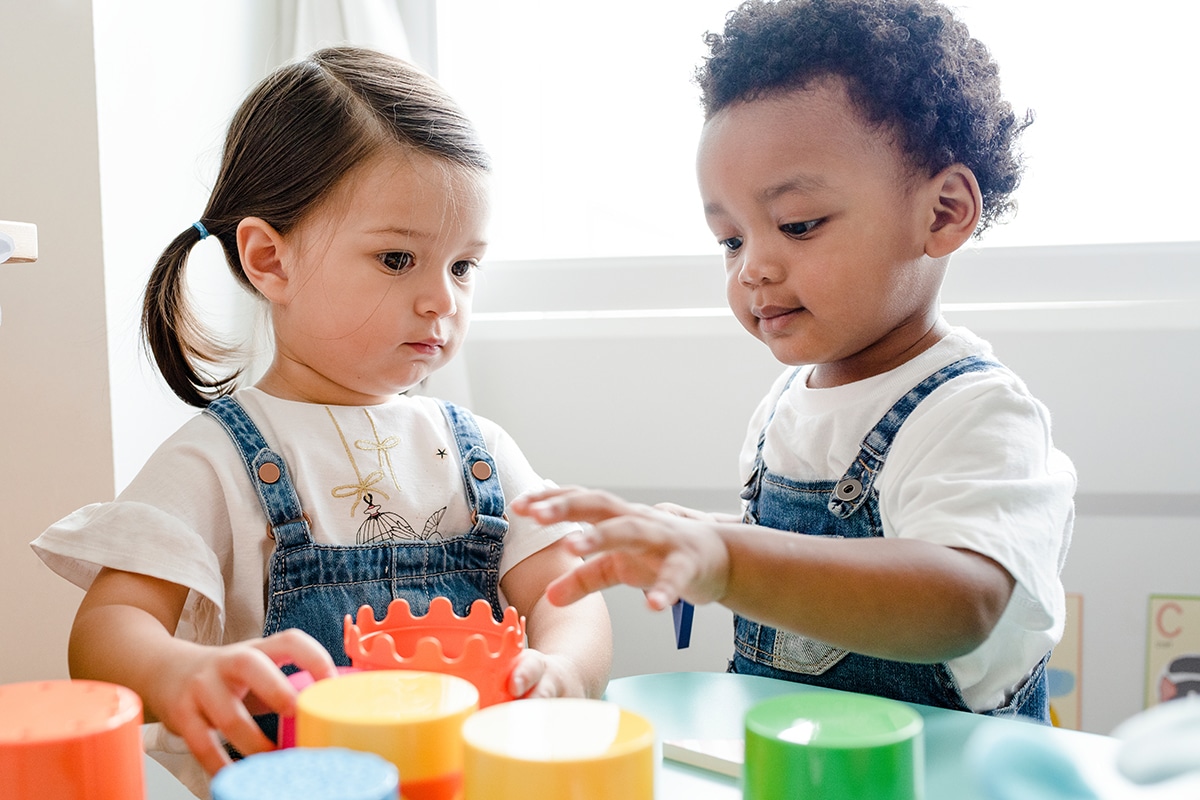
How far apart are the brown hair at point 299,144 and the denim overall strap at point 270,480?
0.13 metres

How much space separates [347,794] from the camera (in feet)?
1.11

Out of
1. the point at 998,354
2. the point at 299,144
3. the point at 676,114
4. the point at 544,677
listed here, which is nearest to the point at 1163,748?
the point at 544,677

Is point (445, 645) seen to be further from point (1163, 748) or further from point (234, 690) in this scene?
point (1163, 748)

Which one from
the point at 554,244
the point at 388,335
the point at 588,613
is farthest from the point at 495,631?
the point at 554,244

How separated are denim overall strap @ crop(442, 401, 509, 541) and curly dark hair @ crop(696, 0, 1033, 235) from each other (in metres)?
0.32

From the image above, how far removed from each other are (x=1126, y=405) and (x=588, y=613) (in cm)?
67

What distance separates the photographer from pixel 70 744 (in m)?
0.37

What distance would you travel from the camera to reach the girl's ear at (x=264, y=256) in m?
0.82

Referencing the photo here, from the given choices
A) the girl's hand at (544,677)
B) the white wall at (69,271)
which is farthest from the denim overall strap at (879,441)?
the white wall at (69,271)

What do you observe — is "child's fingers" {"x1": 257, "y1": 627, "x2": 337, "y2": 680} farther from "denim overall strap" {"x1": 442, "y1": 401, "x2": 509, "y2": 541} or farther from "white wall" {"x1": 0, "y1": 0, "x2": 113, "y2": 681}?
"white wall" {"x1": 0, "y1": 0, "x2": 113, "y2": 681}

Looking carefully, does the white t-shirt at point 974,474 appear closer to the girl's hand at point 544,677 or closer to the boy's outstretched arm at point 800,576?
the boy's outstretched arm at point 800,576

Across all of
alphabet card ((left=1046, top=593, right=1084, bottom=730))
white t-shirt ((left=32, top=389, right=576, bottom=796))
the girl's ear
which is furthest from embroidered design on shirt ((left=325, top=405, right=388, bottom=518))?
alphabet card ((left=1046, top=593, right=1084, bottom=730))

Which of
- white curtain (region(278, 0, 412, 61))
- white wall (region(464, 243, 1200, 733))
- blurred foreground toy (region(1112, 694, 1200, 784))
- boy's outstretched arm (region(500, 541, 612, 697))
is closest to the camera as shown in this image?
blurred foreground toy (region(1112, 694, 1200, 784))

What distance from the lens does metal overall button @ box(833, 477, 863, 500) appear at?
765mm
